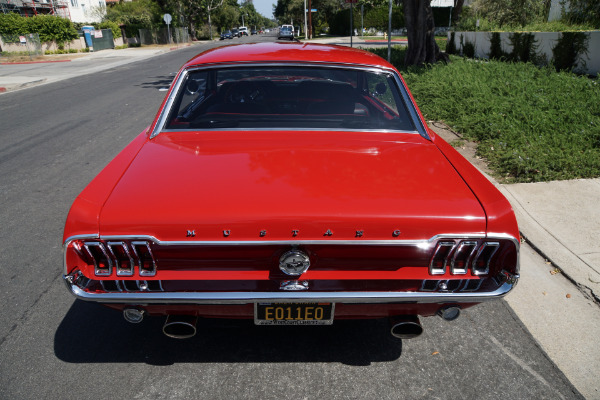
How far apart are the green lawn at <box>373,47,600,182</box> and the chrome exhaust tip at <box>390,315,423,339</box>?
3.58m

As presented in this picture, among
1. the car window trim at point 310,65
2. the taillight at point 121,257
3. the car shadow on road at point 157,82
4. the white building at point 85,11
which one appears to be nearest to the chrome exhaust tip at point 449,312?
the car window trim at point 310,65

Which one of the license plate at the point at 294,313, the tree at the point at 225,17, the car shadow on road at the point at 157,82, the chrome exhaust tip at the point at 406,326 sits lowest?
the chrome exhaust tip at the point at 406,326

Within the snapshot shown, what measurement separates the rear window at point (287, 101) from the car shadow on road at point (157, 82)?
1126cm

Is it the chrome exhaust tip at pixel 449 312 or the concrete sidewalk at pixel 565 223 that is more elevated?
the chrome exhaust tip at pixel 449 312

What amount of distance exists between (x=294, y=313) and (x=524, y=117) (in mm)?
6328

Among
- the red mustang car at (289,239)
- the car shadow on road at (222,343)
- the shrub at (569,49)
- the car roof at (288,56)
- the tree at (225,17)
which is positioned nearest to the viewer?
the red mustang car at (289,239)

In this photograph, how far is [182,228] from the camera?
1.93 m

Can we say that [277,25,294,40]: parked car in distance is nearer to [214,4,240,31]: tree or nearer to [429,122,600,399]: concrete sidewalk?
[214,4,240,31]: tree

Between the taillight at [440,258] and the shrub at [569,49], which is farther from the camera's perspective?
the shrub at [569,49]

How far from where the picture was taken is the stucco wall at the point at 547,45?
36.1 feet

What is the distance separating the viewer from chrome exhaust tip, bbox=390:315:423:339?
2230mm

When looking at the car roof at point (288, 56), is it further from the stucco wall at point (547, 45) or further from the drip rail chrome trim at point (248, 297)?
the stucco wall at point (547, 45)

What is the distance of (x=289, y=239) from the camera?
1.94 metres

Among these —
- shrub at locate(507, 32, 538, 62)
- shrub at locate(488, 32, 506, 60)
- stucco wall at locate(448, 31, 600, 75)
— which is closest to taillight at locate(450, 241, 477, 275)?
stucco wall at locate(448, 31, 600, 75)
